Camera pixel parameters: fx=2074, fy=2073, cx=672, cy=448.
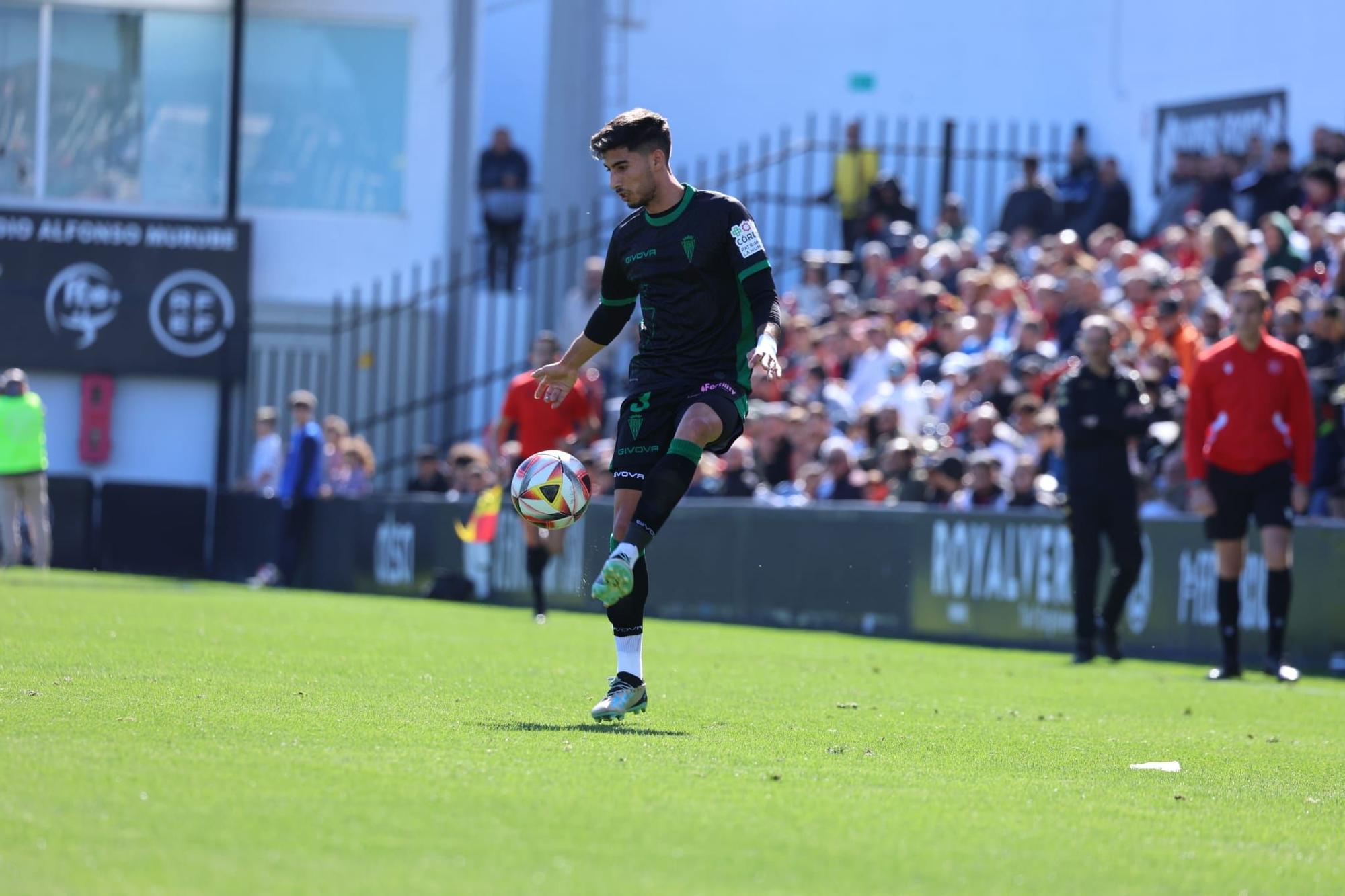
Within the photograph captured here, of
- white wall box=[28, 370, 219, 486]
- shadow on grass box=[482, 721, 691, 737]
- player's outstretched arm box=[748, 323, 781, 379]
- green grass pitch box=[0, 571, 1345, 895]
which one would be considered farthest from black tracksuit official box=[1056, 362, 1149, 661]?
white wall box=[28, 370, 219, 486]

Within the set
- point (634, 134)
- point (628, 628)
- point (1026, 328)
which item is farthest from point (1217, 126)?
point (628, 628)

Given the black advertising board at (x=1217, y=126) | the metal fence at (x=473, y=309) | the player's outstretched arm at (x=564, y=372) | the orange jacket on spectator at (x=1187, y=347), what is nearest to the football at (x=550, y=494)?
the player's outstretched arm at (x=564, y=372)

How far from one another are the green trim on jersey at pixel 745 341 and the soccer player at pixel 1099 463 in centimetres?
618

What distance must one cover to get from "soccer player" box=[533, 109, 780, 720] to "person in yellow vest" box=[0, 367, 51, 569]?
1450 centimetres

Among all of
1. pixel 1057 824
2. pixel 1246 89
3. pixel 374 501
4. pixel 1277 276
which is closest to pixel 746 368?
pixel 1057 824

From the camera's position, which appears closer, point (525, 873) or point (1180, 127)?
point (525, 873)

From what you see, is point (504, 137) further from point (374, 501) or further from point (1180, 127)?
point (1180, 127)

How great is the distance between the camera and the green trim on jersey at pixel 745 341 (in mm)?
8172

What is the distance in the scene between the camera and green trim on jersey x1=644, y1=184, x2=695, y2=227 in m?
8.19

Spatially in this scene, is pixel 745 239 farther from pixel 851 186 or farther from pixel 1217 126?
pixel 851 186

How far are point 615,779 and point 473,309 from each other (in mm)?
21620

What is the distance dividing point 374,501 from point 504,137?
23.4ft

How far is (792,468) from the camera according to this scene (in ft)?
65.7

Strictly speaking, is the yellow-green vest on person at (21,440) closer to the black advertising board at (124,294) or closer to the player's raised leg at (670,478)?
the black advertising board at (124,294)
